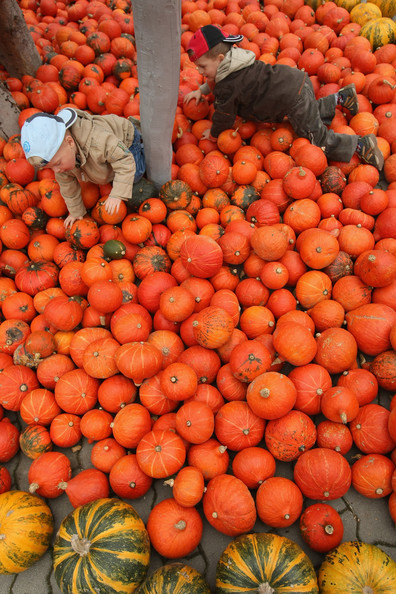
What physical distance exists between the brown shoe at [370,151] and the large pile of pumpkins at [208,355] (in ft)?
0.39

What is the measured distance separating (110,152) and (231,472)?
3200 mm

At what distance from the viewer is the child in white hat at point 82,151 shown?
2934mm

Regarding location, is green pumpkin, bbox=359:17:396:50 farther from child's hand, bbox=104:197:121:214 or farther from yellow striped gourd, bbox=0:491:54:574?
yellow striped gourd, bbox=0:491:54:574

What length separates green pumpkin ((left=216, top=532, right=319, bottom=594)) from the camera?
6.65 feet

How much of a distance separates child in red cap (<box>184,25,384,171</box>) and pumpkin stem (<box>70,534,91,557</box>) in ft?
14.6

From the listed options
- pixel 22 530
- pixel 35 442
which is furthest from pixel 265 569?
pixel 35 442

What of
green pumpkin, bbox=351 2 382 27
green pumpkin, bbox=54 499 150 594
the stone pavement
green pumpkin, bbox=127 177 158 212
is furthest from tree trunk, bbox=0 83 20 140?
green pumpkin, bbox=351 2 382 27

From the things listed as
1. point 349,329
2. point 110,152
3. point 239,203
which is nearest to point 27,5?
point 110,152

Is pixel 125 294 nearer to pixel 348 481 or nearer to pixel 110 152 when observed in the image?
pixel 110 152

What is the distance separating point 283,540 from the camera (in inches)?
87.7

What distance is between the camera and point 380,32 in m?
5.48

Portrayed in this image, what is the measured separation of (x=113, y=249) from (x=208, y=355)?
5.04ft

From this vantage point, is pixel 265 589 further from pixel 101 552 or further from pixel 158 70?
pixel 158 70

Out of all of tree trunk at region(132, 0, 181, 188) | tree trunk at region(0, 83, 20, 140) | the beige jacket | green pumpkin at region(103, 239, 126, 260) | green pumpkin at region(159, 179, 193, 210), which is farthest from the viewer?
tree trunk at region(0, 83, 20, 140)
